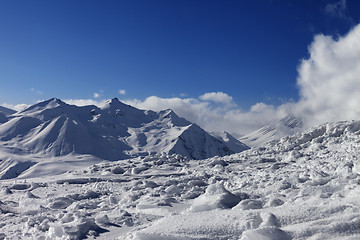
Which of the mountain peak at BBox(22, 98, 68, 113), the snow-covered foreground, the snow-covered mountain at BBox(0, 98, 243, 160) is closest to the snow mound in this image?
the snow-covered foreground

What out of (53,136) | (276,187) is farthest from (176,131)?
(276,187)

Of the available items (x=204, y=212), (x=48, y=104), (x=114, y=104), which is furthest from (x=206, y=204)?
(x=114, y=104)

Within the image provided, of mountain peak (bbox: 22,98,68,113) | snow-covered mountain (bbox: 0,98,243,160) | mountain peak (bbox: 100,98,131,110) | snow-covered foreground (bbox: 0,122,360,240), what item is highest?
mountain peak (bbox: 100,98,131,110)

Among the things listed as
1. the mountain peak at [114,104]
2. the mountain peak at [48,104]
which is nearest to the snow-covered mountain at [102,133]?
the mountain peak at [48,104]

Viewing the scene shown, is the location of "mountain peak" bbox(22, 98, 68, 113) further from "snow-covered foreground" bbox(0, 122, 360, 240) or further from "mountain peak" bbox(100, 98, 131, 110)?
"snow-covered foreground" bbox(0, 122, 360, 240)

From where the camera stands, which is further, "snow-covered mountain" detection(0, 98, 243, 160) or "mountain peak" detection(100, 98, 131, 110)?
"mountain peak" detection(100, 98, 131, 110)

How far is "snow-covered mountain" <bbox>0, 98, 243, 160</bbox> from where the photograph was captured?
300ft

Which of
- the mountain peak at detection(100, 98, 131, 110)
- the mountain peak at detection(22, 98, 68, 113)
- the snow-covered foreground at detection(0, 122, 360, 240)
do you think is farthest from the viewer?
the mountain peak at detection(100, 98, 131, 110)

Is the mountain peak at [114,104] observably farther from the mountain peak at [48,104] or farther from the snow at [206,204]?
the snow at [206,204]

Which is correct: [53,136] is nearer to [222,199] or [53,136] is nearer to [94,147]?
[94,147]

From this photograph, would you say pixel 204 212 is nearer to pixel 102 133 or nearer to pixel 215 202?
pixel 215 202

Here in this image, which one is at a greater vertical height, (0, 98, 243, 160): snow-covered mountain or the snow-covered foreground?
(0, 98, 243, 160): snow-covered mountain

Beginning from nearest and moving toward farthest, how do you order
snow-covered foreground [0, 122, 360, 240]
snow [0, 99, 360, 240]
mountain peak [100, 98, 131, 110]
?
snow-covered foreground [0, 122, 360, 240]
snow [0, 99, 360, 240]
mountain peak [100, 98, 131, 110]

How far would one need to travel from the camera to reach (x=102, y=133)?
4530 inches
